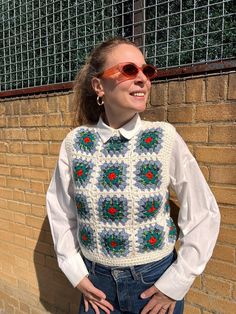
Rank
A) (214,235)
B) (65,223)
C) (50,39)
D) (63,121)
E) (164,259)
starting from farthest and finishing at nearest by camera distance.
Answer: (50,39), (63,121), (65,223), (164,259), (214,235)

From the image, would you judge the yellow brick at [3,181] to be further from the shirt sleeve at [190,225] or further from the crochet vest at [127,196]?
the shirt sleeve at [190,225]

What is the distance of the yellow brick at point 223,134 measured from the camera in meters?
1.82

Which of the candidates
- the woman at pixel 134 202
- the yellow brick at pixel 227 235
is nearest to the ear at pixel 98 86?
the woman at pixel 134 202

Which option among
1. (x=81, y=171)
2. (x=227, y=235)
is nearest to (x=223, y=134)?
(x=227, y=235)

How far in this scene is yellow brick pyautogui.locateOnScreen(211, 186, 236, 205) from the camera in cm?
186

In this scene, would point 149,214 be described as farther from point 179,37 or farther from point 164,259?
point 179,37

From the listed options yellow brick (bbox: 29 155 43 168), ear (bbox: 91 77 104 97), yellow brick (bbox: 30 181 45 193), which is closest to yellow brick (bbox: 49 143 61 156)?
yellow brick (bbox: 29 155 43 168)

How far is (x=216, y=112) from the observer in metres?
1.86

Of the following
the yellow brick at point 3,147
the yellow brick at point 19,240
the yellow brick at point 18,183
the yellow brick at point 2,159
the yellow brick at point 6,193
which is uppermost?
the yellow brick at point 3,147

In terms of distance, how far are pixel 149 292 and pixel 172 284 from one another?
4.9 inches

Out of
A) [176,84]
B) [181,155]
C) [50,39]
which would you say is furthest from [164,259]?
[50,39]

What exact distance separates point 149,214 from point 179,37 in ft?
3.41

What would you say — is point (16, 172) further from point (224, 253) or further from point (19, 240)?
point (224, 253)

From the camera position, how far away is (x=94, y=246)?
1.76 metres
